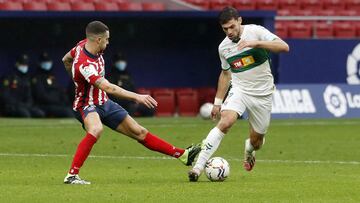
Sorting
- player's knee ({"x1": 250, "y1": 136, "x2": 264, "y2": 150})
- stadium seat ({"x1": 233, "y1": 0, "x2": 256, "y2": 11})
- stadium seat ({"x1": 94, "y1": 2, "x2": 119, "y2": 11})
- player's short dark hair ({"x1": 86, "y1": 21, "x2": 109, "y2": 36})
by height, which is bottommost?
stadium seat ({"x1": 233, "y1": 0, "x2": 256, "y2": 11})

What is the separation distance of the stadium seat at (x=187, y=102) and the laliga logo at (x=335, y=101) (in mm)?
3631

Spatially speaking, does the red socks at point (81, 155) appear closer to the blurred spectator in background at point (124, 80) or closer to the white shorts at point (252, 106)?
the white shorts at point (252, 106)

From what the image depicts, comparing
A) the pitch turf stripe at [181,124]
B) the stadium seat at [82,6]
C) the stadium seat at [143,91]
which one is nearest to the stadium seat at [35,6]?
the stadium seat at [82,6]

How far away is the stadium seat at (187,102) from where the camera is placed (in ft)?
95.6

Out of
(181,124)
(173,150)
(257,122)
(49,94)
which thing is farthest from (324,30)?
(173,150)

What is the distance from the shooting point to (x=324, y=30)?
31.2 metres

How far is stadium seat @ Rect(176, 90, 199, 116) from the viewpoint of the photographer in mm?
29125

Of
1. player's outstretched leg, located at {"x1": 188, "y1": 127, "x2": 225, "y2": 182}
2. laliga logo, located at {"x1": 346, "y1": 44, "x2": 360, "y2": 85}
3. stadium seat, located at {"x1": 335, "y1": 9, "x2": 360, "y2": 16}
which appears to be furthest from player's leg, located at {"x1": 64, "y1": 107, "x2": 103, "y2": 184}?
stadium seat, located at {"x1": 335, "y1": 9, "x2": 360, "y2": 16}

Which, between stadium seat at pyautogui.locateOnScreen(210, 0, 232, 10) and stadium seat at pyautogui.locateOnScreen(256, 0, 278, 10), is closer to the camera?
stadium seat at pyautogui.locateOnScreen(210, 0, 232, 10)

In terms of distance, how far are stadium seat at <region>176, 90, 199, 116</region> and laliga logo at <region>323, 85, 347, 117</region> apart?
3.63 meters

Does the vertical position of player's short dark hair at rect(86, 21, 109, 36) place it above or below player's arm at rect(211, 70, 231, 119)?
above

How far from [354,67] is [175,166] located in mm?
14565

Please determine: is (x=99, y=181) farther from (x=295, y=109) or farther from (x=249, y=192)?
(x=295, y=109)

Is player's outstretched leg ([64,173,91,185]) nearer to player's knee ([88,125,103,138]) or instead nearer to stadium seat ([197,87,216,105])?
player's knee ([88,125,103,138])
